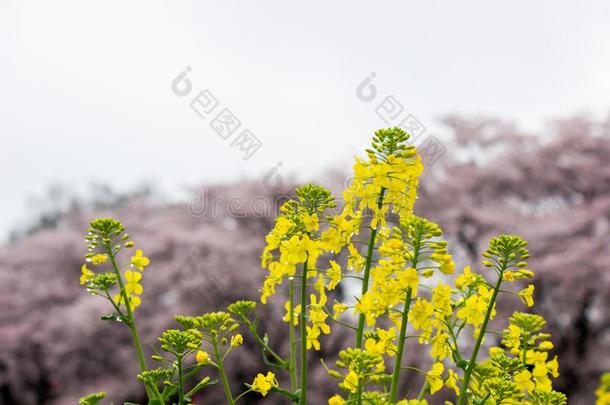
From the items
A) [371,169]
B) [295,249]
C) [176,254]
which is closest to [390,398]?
[295,249]

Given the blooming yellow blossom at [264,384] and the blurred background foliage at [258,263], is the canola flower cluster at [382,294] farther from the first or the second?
the blurred background foliage at [258,263]

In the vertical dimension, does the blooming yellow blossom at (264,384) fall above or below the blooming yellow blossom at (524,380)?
above

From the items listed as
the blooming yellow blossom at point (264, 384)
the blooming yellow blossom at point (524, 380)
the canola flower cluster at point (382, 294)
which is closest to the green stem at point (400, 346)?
the canola flower cluster at point (382, 294)

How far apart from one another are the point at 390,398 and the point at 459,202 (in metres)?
7.76

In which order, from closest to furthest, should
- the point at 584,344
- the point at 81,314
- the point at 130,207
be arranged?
the point at 584,344 < the point at 81,314 < the point at 130,207

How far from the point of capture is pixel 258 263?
345 inches

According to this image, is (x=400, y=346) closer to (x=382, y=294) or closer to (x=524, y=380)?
(x=382, y=294)

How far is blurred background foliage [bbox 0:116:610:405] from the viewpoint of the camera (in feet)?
25.3

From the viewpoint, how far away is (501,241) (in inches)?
53.0

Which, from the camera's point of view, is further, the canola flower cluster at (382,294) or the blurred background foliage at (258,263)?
the blurred background foliage at (258,263)

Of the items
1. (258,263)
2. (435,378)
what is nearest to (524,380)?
(435,378)

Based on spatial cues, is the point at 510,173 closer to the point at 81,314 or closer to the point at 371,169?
the point at 81,314

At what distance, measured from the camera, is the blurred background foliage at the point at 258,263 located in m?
7.70

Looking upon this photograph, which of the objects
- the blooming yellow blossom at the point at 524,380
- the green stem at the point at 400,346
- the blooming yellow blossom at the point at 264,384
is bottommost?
the blooming yellow blossom at the point at 524,380
